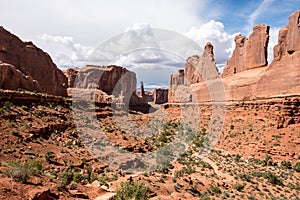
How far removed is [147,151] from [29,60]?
2359 centimetres

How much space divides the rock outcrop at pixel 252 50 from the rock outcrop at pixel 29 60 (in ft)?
136

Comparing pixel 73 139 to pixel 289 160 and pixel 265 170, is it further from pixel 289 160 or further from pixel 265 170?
pixel 289 160

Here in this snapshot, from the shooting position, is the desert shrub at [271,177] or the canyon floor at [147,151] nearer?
the canyon floor at [147,151]

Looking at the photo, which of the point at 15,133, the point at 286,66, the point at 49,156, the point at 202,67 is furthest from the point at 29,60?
the point at 202,67

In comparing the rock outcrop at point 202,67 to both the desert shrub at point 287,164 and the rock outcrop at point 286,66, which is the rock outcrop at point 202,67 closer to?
the rock outcrop at point 286,66

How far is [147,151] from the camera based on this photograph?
2272cm

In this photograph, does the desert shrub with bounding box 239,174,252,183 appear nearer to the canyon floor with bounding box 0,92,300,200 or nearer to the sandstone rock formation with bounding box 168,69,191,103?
the canyon floor with bounding box 0,92,300,200

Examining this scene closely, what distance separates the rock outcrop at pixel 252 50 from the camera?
45.8 meters

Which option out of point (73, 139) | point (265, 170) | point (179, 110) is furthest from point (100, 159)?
point (179, 110)

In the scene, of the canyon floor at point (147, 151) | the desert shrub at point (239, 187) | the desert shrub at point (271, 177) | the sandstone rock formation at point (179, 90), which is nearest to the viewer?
the canyon floor at point (147, 151)

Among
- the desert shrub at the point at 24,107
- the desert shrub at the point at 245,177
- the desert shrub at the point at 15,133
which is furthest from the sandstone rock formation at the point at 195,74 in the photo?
the desert shrub at the point at 15,133

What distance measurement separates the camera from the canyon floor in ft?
31.2

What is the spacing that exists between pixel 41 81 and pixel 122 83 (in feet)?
151

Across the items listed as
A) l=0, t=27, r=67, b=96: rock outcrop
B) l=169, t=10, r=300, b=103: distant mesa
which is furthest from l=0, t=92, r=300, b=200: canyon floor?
l=0, t=27, r=67, b=96: rock outcrop
